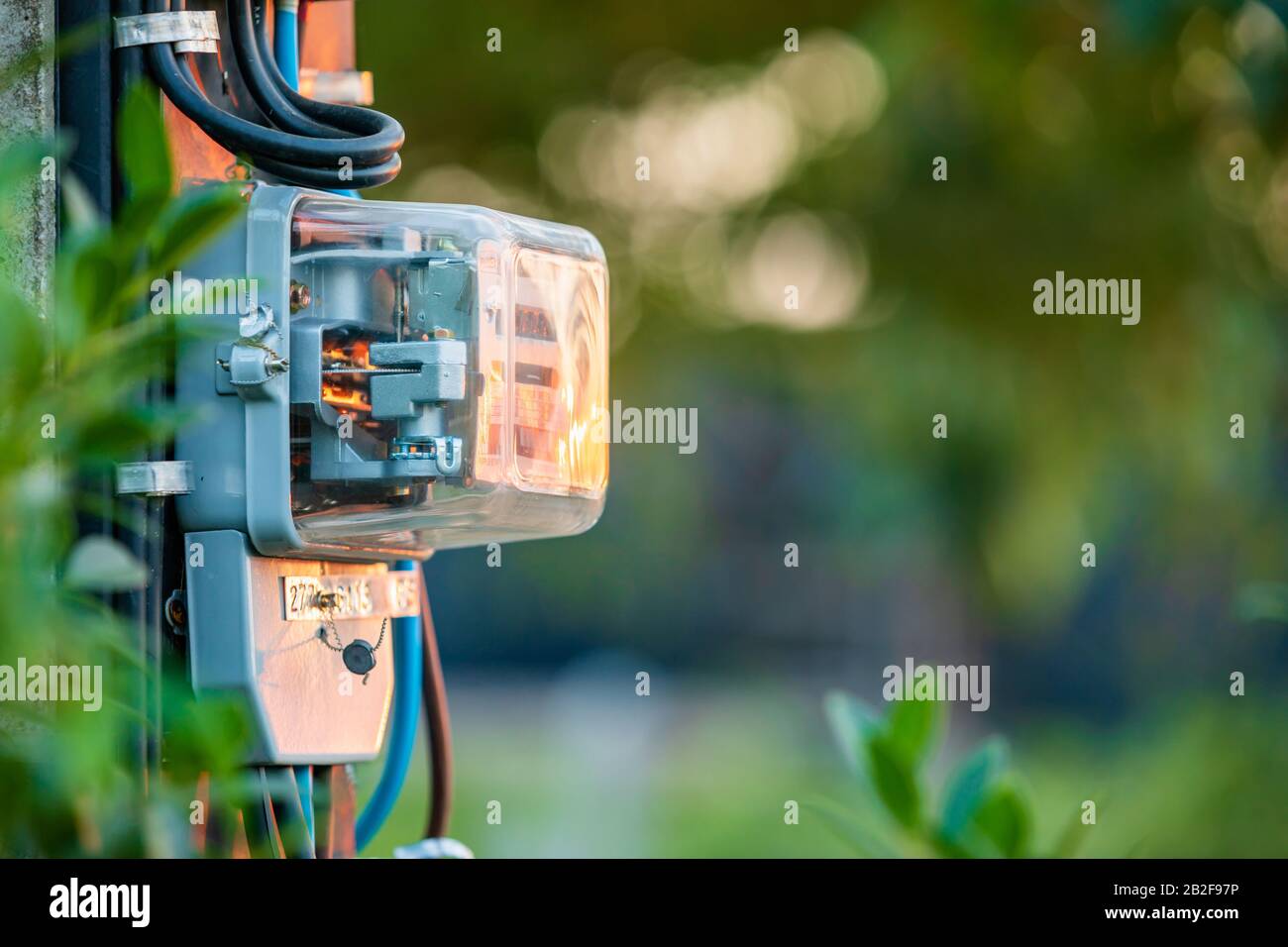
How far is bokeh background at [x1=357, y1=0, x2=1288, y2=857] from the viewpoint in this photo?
4484 millimetres

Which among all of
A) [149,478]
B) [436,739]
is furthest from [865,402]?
[149,478]

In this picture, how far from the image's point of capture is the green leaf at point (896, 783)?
2.22 feet

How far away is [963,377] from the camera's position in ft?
16.8

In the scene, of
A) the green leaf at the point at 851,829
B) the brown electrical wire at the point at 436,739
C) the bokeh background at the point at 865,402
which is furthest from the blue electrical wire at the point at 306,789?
the bokeh background at the point at 865,402

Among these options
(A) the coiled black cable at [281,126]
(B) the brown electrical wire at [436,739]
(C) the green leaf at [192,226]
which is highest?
(A) the coiled black cable at [281,126]

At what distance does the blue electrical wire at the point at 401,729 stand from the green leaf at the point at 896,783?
949 millimetres

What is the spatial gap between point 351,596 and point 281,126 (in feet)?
1.35

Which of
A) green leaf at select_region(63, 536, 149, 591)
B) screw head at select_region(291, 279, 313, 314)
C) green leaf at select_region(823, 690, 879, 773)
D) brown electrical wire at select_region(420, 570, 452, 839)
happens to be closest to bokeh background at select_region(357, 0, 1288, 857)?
brown electrical wire at select_region(420, 570, 452, 839)

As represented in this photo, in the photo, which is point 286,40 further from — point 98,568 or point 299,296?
point 98,568

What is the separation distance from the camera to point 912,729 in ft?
2.24

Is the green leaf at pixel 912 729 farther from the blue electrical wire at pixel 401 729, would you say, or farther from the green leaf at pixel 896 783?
the blue electrical wire at pixel 401 729

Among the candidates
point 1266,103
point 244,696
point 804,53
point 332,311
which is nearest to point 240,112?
point 332,311
